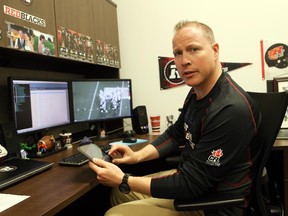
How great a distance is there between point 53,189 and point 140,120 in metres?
1.21

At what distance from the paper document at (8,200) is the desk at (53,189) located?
0.02 meters

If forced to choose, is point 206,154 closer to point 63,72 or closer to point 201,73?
point 201,73

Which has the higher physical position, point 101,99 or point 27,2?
point 27,2

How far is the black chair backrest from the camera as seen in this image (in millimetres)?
931

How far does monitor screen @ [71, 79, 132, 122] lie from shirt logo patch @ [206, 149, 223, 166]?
118 centimetres

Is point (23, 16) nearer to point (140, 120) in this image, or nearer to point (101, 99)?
point (101, 99)

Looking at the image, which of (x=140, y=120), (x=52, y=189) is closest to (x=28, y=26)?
(x=52, y=189)

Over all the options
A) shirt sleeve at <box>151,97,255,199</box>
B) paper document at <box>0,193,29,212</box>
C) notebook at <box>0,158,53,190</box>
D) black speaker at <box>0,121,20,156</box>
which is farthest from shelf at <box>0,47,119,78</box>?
shirt sleeve at <box>151,97,255,199</box>

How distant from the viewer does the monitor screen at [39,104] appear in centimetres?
143

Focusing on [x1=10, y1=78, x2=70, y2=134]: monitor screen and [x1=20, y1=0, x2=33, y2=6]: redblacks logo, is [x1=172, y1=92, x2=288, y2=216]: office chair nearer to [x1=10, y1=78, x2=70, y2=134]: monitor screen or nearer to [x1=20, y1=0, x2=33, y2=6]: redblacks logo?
[x1=10, y1=78, x2=70, y2=134]: monitor screen

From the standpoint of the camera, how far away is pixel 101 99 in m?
2.00

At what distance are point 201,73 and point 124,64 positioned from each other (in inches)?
55.0

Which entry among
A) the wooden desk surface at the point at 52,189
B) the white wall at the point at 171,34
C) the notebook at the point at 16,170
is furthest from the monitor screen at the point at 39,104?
the white wall at the point at 171,34

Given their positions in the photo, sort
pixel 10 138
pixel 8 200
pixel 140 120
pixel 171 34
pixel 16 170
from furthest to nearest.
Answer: pixel 171 34
pixel 140 120
pixel 10 138
pixel 16 170
pixel 8 200
